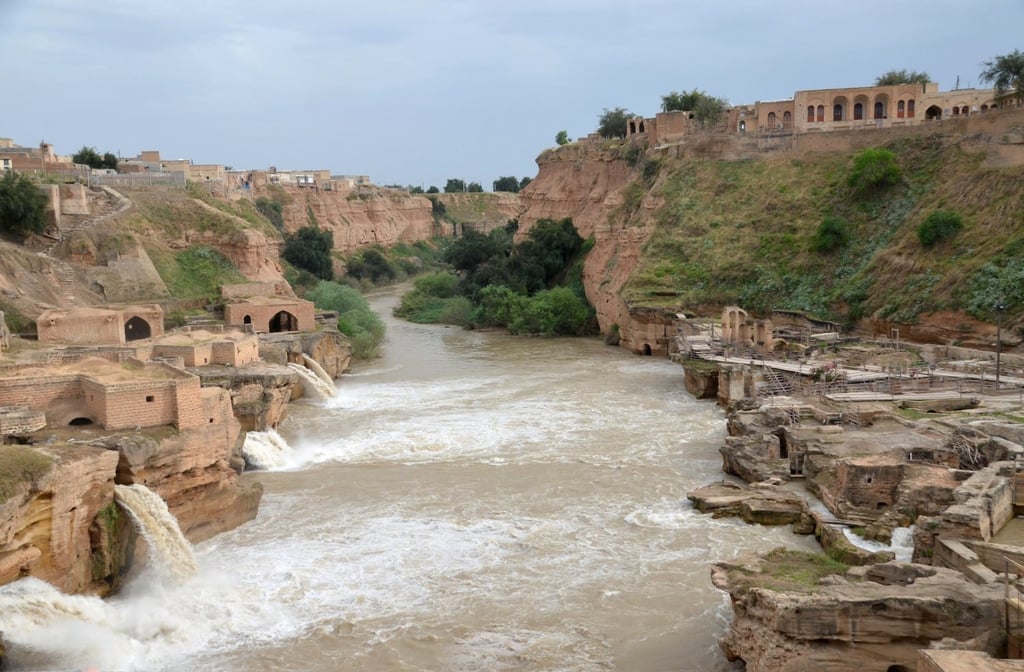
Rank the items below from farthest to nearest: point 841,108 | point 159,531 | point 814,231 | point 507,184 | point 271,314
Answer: point 507,184, point 841,108, point 814,231, point 271,314, point 159,531

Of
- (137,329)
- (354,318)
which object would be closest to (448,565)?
(137,329)

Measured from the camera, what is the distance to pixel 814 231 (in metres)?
40.2

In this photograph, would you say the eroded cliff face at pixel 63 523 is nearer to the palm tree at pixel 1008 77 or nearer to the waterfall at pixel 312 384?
the waterfall at pixel 312 384

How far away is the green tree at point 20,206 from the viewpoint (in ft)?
110

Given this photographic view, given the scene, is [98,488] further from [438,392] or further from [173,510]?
[438,392]

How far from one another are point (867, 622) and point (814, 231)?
3198cm

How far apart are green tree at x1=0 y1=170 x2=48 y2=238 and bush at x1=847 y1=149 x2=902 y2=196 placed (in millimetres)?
32396

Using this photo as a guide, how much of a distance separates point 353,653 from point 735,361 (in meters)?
19.1

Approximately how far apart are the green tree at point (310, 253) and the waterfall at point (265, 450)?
35.2 m

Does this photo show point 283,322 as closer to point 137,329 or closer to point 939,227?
point 137,329

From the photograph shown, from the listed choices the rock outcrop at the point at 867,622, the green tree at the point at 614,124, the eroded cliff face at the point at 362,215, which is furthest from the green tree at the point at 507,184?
the rock outcrop at the point at 867,622

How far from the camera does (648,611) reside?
13766 millimetres

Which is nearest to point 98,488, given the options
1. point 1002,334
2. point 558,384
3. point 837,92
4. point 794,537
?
point 794,537

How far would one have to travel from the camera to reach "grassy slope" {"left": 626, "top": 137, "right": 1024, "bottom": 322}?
32.7 metres
